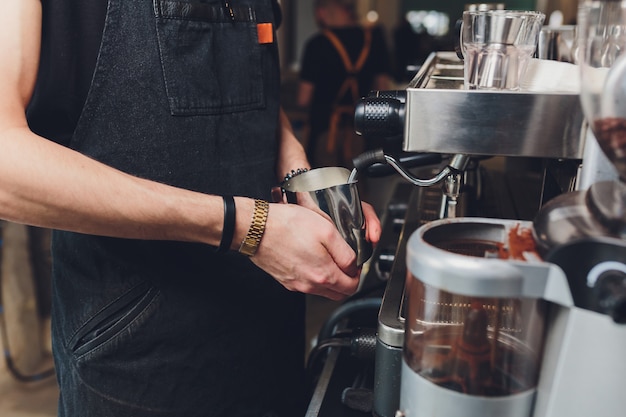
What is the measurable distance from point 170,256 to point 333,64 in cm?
239

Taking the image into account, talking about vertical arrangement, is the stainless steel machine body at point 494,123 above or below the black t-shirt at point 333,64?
above

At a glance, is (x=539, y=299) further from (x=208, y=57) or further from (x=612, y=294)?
(x=208, y=57)

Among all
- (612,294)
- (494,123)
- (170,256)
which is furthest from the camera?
(170,256)

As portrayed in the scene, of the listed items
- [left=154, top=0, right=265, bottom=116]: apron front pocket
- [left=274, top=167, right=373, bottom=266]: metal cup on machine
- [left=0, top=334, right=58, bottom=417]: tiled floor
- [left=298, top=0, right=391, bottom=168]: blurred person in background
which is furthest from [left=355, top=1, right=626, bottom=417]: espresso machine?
[left=298, top=0, right=391, bottom=168]: blurred person in background

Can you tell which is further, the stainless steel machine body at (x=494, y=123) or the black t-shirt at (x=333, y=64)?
the black t-shirt at (x=333, y=64)

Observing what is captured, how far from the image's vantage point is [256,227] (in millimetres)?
712

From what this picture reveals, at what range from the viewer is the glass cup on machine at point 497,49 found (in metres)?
0.63

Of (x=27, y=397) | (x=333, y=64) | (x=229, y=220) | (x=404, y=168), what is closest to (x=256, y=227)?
(x=229, y=220)

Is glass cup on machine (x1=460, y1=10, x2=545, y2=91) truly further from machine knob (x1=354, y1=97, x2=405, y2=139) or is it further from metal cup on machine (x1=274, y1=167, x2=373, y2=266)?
metal cup on machine (x1=274, y1=167, x2=373, y2=266)

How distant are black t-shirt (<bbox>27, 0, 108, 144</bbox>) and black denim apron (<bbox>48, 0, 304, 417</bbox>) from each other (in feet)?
0.06

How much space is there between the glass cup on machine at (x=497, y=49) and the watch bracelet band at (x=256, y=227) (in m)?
0.27

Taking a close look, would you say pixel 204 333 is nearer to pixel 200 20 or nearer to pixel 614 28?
pixel 200 20

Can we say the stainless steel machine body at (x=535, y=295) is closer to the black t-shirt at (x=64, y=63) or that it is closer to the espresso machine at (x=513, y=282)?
the espresso machine at (x=513, y=282)

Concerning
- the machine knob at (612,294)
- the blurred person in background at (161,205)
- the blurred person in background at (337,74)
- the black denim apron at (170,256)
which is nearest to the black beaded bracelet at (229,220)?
the blurred person in background at (161,205)
